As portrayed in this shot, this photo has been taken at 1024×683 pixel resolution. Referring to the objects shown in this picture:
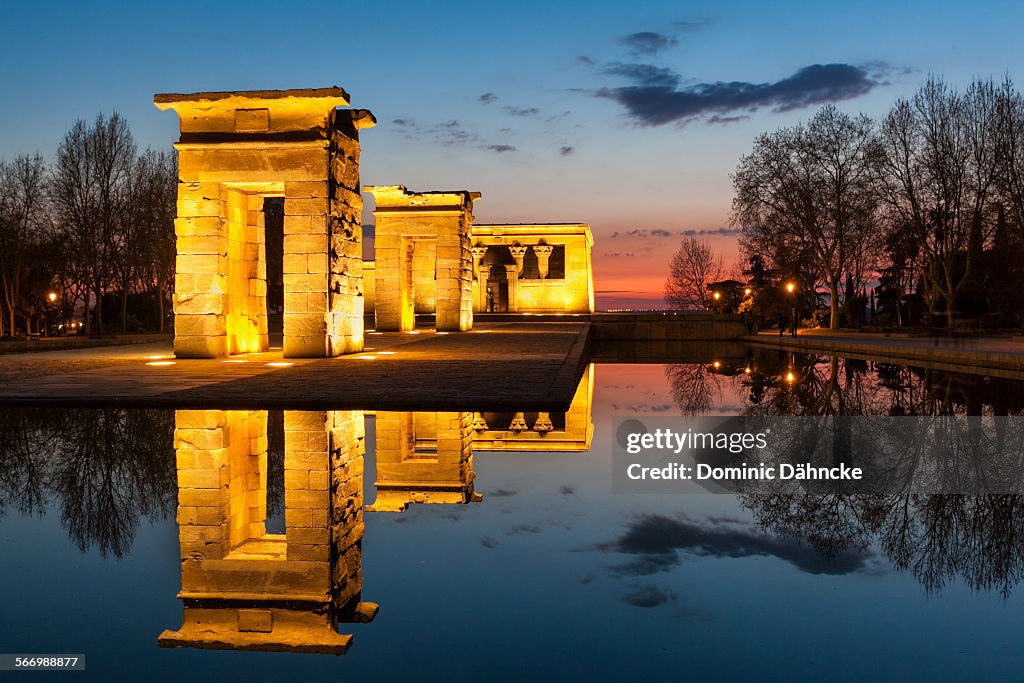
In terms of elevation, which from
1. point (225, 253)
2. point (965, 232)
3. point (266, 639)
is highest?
point (965, 232)

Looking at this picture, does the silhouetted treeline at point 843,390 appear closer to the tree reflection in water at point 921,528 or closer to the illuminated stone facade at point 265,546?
the tree reflection in water at point 921,528

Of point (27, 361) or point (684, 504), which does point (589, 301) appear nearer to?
point (27, 361)

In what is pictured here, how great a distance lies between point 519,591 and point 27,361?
16465 millimetres

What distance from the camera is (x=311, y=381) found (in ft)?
36.5

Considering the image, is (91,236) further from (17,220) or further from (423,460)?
(423,460)

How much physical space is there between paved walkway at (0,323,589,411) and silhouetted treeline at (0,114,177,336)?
57.8 feet

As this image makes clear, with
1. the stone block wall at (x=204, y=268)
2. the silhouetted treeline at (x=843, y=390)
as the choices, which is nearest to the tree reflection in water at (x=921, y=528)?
the silhouetted treeline at (x=843, y=390)

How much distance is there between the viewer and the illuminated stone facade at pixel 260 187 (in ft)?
51.2

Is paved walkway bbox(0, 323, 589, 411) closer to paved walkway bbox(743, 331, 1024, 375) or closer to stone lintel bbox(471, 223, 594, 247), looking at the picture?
paved walkway bbox(743, 331, 1024, 375)

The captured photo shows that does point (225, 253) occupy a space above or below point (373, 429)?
above

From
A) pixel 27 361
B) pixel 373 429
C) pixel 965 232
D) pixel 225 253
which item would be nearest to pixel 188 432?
pixel 373 429

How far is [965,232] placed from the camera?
106 ft

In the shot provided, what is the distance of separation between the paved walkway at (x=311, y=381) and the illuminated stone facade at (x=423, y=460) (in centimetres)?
51

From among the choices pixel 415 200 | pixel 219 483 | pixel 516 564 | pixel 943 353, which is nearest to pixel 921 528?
pixel 516 564
